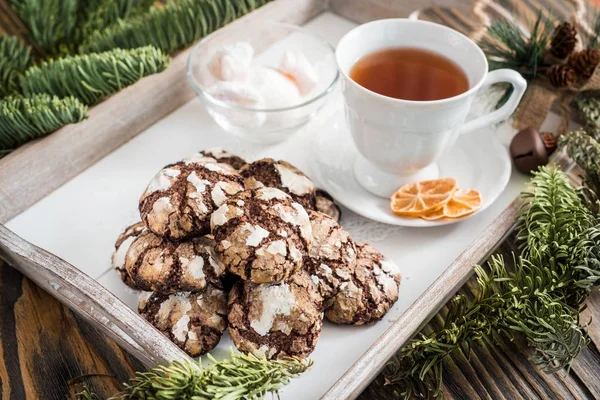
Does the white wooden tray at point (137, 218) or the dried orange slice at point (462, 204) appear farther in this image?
the dried orange slice at point (462, 204)

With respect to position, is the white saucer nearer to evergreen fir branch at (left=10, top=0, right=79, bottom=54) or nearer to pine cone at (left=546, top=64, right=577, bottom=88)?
pine cone at (left=546, top=64, right=577, bottom=88)

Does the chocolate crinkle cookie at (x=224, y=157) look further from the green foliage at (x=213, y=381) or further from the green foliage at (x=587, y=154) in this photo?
the green foliage at (x=587, y=154)

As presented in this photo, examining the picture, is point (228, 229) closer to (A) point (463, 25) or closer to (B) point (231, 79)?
(B) point (231, 79)

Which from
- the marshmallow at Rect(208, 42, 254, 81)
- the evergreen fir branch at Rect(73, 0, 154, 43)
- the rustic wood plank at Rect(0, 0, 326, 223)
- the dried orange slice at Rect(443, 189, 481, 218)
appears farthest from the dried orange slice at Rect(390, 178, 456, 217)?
the evergreen fir branch at Rect(73, 0, 154, 43)

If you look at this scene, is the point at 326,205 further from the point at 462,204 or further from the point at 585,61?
the point at 585,61

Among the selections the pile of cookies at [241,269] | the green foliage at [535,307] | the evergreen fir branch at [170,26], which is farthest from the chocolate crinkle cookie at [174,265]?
the evergreen fir branch at [170,26]

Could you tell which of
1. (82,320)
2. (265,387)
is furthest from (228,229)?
(82,320)

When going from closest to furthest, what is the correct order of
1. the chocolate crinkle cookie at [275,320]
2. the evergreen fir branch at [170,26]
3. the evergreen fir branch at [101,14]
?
the chocolate crinkle cookie at [275,320]
the evergreen fir branch at [170,26]
the evergreen fir branch at [101,14]
